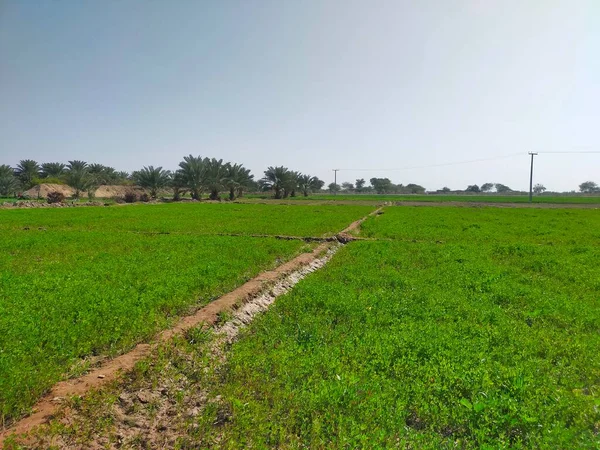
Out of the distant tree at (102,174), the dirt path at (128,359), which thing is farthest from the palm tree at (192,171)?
the dirt path at (128,359)

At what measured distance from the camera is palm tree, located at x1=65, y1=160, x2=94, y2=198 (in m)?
57.8

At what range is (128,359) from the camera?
5.27 metres

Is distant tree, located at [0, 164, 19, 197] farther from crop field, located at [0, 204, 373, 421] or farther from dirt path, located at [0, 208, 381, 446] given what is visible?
dirt path, located at [0, 208, 381, 446]

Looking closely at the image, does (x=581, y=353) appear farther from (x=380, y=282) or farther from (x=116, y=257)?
(x=116, y=257)

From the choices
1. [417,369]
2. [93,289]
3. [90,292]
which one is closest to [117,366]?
[90,292]

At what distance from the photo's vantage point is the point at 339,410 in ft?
13.7

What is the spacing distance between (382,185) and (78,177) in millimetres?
140267

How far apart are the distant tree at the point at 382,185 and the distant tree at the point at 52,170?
134 meters

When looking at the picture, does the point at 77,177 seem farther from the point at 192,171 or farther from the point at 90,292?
the point at 90,292

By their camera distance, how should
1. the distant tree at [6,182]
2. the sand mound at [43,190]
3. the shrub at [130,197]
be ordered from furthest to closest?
the sand mound at [43,190] < the distant tree at [6,182] < the shrub at [130,197]

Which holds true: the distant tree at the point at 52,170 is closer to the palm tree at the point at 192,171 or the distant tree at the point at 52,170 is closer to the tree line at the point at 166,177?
the tree line at the point at 166,177

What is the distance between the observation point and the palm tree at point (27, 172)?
229 ft

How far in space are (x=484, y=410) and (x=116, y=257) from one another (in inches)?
475

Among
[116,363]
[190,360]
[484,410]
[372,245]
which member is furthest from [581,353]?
[372,245]
